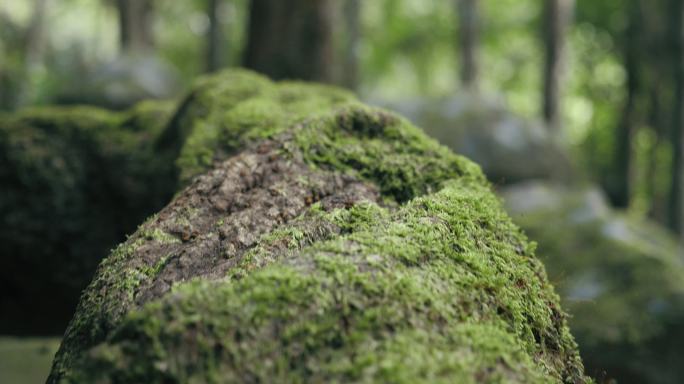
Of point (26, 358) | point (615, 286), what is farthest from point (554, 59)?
point (26, 358)

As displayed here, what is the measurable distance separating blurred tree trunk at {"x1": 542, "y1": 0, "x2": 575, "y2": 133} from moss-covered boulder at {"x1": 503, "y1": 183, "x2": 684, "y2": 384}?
4.42 meters

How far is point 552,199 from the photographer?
9812 millimetres

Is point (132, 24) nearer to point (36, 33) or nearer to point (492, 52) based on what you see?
point (36, 33)

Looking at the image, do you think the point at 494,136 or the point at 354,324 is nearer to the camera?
the point at 354,324

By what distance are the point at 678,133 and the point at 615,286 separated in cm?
530

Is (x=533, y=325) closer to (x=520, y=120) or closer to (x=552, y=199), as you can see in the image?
(x=552, y=199)

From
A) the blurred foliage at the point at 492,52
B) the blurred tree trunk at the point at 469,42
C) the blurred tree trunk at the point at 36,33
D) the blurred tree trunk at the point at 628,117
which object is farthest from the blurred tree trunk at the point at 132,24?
the blurred tree trunk at the point at 628,117

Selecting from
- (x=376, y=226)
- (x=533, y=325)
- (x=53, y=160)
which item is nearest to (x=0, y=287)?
(x=53, y=160)

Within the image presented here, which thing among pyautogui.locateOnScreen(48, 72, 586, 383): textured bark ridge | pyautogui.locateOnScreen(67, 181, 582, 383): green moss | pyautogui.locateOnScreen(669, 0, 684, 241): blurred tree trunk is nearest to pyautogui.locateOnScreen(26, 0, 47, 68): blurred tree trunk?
pyautogui.locateOnScreen(669, 0, 684, 241): blurred tree trunk

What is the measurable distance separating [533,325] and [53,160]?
14.2 feet

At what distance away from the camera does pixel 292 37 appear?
832 centimetres

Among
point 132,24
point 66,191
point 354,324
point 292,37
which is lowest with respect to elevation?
point 132,24

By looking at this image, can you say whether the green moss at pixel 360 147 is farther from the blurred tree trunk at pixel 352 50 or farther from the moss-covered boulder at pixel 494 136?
the blurred tree trunk at pixel 352 50

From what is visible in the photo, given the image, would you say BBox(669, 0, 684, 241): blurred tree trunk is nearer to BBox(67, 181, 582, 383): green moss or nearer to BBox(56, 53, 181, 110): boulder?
BBox(56, 53, 181, 110): boulder
